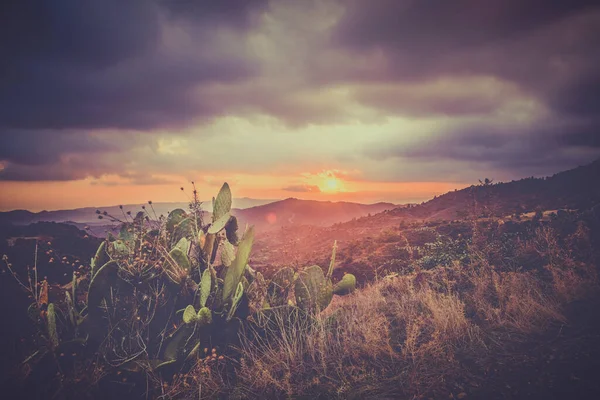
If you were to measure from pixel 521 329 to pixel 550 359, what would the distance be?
873mm

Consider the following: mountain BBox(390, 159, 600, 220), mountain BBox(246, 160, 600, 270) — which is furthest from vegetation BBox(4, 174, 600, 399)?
mountain BBox(390, 159, 600, 220)

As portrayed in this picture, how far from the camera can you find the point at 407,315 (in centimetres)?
524

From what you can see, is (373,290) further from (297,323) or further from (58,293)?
(58,293)

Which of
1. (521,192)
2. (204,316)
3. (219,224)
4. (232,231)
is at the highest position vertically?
(521,192)

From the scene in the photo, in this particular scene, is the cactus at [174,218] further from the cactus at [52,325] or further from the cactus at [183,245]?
the cactus at [52,325]

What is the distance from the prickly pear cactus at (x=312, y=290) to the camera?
199 inches

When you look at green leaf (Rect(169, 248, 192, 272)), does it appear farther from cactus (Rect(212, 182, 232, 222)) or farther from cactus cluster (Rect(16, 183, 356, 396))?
cactus (Rect(212, 182, 232, 222))

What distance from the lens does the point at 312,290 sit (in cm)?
511

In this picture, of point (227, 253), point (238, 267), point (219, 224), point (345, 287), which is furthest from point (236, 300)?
point (345, 287)

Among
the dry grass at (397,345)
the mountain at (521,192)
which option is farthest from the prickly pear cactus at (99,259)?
the mountain at (521,192)

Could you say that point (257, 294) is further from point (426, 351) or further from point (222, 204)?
point (426, 351)

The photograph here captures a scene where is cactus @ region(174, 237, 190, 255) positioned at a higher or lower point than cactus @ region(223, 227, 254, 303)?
higher

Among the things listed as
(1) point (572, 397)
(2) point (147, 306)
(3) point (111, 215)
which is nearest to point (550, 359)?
(1) point (572, 397)

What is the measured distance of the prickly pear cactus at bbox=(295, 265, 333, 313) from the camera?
504 centimetres
